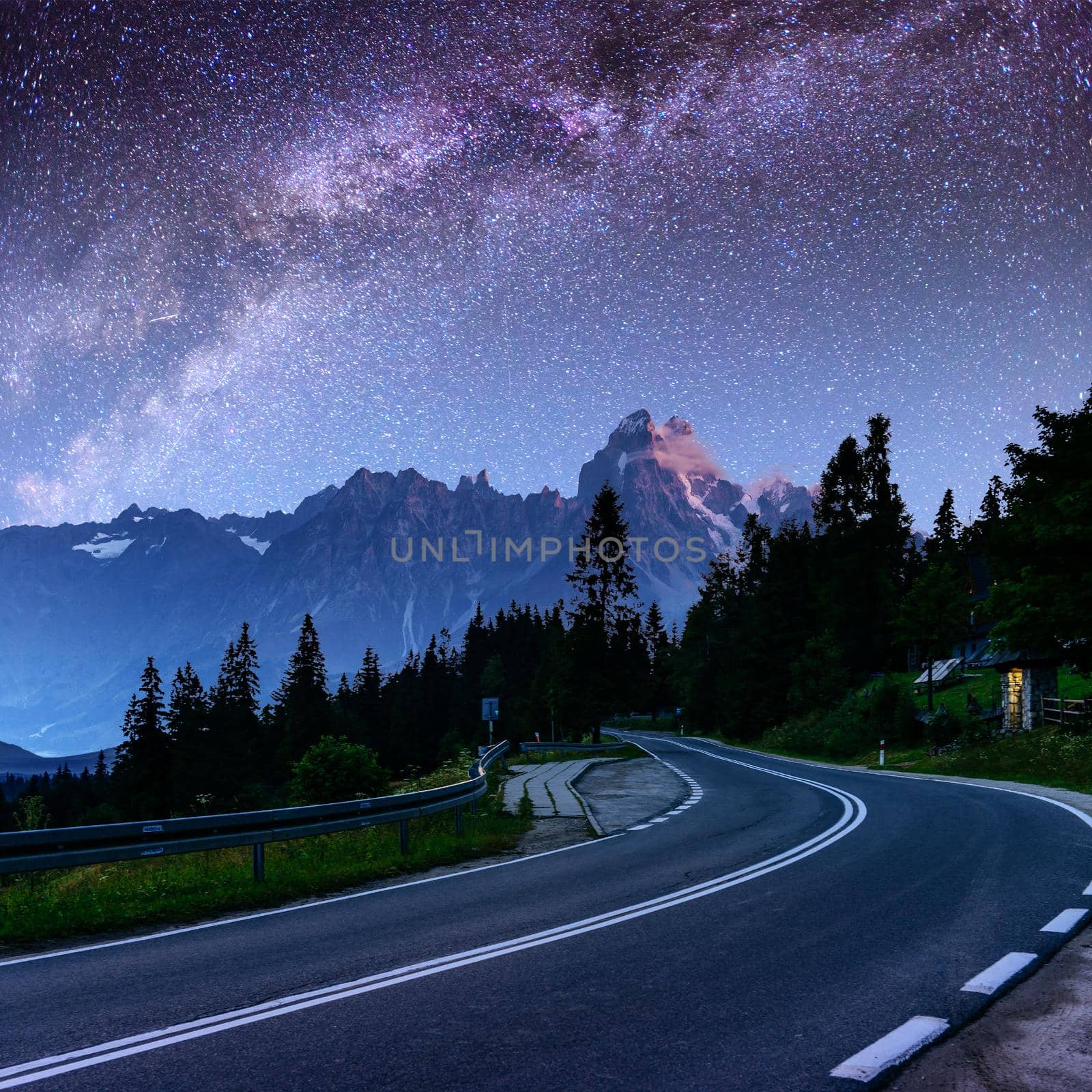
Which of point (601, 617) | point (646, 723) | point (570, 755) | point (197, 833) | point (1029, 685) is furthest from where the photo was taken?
point (646, 723)

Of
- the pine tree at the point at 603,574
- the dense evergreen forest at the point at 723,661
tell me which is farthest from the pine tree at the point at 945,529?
the pine tree at the point at 603,574

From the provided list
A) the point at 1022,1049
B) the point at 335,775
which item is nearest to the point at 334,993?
the point at 1022,1049

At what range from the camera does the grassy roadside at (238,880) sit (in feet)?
28.7

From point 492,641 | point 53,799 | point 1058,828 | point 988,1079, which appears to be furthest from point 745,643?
point 53,799

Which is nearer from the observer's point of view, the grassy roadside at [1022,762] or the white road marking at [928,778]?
the white road marking at [928,778]

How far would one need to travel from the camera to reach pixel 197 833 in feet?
34.6

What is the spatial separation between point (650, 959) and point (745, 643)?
63456 millimetres

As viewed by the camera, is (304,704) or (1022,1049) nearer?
(1022,1049)

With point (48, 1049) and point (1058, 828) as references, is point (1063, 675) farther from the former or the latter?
point (48, 1049)

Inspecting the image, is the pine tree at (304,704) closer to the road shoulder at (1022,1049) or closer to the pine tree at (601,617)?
the pine tree at (601,617)

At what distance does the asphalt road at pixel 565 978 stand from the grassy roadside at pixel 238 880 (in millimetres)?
962

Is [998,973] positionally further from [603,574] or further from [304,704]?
[304,704]

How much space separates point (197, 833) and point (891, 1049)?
8.87m

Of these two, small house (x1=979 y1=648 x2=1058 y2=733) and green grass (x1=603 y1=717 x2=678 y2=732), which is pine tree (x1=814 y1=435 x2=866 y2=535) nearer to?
green grass (x1=603 y1=717 x2=678 y2=732)
